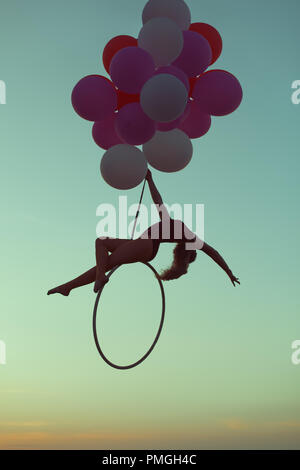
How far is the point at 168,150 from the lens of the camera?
6086 millimetres

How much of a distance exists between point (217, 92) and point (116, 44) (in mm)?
1257

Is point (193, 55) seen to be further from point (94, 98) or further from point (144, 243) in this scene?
point (144, 243)

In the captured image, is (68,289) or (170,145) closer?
(170,145)

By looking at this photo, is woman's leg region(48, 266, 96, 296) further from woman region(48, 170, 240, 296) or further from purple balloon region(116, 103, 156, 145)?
purple balloon region(116, 103, 156, 145)

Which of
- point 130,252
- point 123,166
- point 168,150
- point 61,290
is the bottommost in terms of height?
point 61,290

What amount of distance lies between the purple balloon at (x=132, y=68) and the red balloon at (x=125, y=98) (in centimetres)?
16

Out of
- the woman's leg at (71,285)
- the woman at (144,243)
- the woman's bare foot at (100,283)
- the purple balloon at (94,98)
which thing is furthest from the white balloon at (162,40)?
the woman's leg at (71,285)

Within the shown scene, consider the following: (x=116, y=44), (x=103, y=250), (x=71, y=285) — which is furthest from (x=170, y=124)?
(x=71, y=285)

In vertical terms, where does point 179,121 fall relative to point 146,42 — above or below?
below

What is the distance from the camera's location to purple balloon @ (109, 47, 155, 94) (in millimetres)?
5770

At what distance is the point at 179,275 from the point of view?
7016mm
